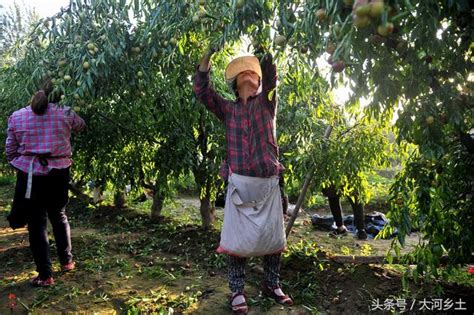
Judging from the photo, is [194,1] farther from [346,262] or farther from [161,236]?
[161,236]

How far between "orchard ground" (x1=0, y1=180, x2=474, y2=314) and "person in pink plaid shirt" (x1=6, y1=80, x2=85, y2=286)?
10.9 inches

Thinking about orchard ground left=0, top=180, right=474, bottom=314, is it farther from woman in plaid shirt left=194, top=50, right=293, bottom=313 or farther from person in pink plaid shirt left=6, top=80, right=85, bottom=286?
woman in plaid shirt left=194, top=50, right=293, bottom=313

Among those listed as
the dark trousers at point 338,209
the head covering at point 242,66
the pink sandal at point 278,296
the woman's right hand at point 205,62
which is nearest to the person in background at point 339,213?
the dark trousers at point 338,209

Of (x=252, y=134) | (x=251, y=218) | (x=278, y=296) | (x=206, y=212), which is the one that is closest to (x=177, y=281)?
(x=278, y=296)

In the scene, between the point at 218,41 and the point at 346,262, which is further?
the point at 346,262

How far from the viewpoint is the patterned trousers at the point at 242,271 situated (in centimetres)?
254

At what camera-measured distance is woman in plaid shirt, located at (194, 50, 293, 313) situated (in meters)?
2.42

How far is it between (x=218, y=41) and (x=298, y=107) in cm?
128

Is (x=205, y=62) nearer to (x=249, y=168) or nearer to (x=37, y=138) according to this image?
(x=249, y=168)

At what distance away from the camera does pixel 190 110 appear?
361cm

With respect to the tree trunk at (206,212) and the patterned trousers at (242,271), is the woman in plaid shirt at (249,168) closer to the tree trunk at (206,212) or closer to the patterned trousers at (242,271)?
the patterned trousers at (242,271)

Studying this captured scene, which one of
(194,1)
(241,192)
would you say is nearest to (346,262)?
(241,192)

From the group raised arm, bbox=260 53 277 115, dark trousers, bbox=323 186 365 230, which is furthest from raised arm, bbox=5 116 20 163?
dark trousers, bbox=323 186 365 230

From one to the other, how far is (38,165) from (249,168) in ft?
5.01
